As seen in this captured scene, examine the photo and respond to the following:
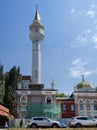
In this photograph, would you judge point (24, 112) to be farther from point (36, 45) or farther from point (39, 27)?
point (39, 27)

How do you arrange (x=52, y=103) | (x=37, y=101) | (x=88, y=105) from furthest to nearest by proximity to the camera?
1. (x=88, y=105)
2. (x=37, y=101)
3. (x=52, y=103)

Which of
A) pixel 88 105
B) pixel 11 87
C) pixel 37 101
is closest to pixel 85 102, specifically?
pixel 88 105

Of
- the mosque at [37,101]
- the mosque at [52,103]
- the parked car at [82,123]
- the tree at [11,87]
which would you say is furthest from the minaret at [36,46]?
the parked car at [82,123]

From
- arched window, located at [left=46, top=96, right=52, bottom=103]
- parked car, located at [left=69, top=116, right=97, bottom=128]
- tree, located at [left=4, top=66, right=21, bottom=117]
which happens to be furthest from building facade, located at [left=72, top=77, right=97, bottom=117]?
parked car, located at [left=69, top=116, right=97, bottom=128]

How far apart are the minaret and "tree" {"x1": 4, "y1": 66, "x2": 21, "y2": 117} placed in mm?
5053

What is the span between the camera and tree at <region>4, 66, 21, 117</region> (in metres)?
67.2

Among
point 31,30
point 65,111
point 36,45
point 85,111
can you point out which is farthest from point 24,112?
point 31,30

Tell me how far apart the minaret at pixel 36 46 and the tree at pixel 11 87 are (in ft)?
16.6

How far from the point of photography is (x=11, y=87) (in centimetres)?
7100

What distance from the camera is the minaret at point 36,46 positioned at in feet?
255

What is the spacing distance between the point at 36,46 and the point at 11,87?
595 inches

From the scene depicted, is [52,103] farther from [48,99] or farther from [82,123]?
[82,123]

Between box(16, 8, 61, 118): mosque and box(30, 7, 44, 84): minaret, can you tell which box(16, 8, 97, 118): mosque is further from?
box(30, 7, 44, 84): minaret

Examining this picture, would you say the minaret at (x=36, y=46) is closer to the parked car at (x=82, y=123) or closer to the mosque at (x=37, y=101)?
the mosque at (x=37, y=101)
